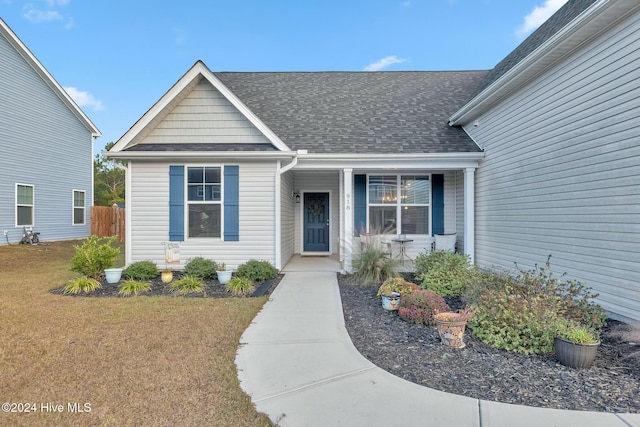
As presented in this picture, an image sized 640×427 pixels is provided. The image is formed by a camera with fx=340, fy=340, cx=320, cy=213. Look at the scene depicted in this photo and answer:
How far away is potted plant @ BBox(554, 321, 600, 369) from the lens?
3020 mm

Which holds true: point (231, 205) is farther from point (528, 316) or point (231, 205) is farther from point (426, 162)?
point (528, 316)

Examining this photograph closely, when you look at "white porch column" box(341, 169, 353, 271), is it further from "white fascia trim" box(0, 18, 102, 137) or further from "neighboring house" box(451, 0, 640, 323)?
"white fascia trim" box(0, 18, 102, 137)

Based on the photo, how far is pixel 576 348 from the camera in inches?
119

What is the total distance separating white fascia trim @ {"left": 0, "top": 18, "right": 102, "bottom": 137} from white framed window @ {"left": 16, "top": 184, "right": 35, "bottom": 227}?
4180mm

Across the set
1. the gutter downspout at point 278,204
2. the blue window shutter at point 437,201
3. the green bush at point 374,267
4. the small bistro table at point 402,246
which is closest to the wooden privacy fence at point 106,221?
the gutter downspout at point 278,204

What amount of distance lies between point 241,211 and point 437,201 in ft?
16.9

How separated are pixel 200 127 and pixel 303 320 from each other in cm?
556

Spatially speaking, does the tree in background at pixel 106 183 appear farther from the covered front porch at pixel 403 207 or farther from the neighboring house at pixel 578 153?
the neighboring house at pixel 578 153

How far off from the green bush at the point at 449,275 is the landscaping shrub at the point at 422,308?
1321 millimetres

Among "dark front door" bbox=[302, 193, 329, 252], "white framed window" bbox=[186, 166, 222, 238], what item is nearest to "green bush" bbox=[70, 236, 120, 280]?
"white framed window" bbox=[186, 166, 222, 238]

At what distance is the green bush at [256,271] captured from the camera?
7133mm

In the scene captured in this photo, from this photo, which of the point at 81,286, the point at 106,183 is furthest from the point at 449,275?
the point at 106,183

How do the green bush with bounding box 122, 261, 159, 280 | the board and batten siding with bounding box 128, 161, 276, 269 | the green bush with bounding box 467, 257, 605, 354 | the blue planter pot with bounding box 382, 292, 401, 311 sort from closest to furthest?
the green bush with bounding box 467, 257, 605, 354
the blue planter pot with bounding box 382, 292, 401, 311
the green bush with bounding box 122, 261, 159, 280
the board and batten siding with bounding box 128, 161, 276, 269

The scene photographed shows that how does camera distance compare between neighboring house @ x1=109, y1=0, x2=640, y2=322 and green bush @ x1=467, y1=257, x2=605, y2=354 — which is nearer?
green bush @ x1=467, y1=257, x2=605, y2=354
